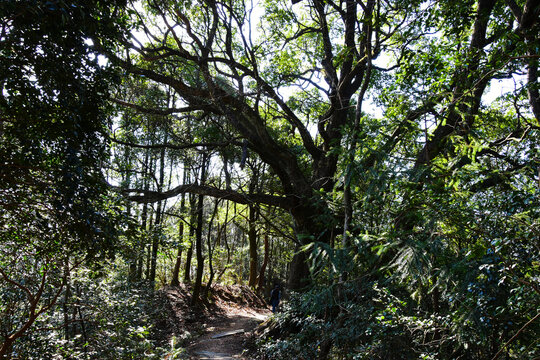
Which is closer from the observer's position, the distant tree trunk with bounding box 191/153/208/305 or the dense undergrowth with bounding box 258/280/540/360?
the dense undergrowth with bounding box 258/280/540/360

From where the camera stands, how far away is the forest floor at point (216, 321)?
30.8ft

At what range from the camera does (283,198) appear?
29.8ft

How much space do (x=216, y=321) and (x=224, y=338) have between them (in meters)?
2.87

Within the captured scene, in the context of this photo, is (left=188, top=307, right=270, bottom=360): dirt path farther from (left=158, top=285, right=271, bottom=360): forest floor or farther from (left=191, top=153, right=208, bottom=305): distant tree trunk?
(left=191, top=153, right=208, bottom=305): distant tree trunk

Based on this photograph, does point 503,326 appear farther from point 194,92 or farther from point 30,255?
point 194,92

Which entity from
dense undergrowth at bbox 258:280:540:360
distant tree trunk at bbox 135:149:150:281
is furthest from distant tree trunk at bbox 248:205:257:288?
dense undergrowth at bbox 258:280:540:360

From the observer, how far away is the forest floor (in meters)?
9.38

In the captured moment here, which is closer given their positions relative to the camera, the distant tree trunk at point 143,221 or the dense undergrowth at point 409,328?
the dense undergrowth at point 409,328

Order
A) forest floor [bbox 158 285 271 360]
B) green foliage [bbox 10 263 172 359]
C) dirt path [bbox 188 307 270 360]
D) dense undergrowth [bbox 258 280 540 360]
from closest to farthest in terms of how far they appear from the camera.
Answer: dense undergrowth [bbox 258 280 540 360] < green foliage [bbox 10 263 172 359] < dirt path [bbox 188 307 270 360] < forest floor [bbox 158 285 271 360]

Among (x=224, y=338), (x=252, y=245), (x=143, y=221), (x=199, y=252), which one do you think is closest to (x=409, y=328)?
(x=224, y=338)

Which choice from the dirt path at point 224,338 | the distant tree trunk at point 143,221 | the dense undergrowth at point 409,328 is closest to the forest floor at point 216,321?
the dirt path at point 224,338

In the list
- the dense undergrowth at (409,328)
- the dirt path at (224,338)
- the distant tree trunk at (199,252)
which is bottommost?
the dirt path at (224,338)

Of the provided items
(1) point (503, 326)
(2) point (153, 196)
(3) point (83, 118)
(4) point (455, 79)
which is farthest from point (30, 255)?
(4) point (455, 79)

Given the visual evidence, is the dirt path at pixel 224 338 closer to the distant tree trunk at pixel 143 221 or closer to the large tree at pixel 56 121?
the distant tree trunk at pixel 143 221
